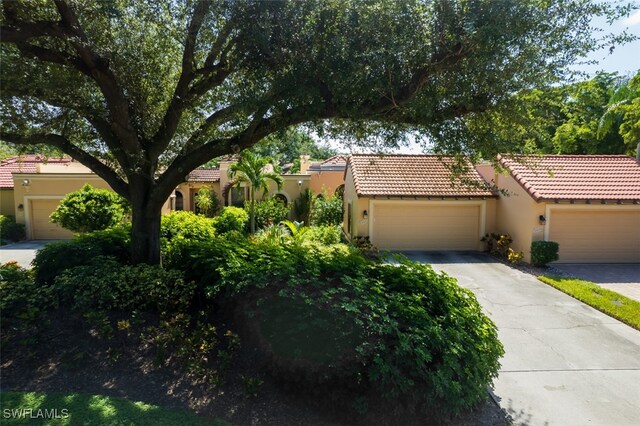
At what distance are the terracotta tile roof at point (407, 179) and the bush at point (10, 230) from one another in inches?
693

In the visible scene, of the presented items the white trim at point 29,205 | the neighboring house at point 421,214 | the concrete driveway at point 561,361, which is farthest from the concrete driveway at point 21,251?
the concrete driveway at point 561,361

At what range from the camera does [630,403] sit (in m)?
4.95

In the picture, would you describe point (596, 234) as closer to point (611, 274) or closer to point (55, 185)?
point (611, 274)

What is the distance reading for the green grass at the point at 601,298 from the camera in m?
8.38

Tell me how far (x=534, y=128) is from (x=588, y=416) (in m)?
4.17

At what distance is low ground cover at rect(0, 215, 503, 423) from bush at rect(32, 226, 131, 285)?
571 millimetres

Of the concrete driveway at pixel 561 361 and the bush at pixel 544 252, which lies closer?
the concrete driveway at pixel 561 361

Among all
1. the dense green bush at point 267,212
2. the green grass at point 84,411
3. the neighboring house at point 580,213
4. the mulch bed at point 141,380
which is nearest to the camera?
the green grass at point 84,411

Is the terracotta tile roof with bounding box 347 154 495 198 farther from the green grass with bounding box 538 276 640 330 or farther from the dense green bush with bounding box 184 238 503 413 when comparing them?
the dense green bush with bounding box 184 238 503 413

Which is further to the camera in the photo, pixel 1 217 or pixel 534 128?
pixel 1 217

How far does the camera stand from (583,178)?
1474 centimetres

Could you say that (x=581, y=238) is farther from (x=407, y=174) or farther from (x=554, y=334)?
(x=554, y=334)

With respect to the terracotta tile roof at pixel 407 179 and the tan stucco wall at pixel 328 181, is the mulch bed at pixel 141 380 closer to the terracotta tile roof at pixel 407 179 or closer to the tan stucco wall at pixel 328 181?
the terracotta tile roof at pixel 407 179

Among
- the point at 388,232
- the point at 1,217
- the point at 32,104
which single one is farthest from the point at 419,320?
the point at 1,217
